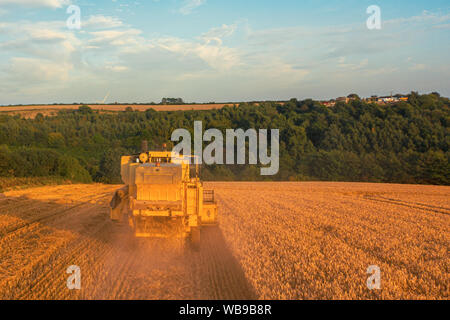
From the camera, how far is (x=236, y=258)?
8.95 m

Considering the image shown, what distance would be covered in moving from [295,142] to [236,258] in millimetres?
46587

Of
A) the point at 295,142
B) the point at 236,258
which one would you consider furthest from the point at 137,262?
the point at 295,142

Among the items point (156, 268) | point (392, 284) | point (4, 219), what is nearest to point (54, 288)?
point (156, 268)

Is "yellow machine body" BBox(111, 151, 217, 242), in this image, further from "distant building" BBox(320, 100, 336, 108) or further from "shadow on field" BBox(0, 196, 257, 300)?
"distant building" BBox(320, 100, 336, 108)

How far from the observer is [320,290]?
670 centimetres

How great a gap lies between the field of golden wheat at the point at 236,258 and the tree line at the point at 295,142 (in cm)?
2468

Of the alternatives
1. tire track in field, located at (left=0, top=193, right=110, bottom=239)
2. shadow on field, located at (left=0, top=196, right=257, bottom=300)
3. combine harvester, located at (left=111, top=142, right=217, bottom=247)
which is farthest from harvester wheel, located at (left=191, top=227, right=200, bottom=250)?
tire track in field, located at (left=0, top=193, right=110, bottom=239)

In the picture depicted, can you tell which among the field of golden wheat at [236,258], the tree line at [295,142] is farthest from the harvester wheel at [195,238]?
the tree line at [295,142]

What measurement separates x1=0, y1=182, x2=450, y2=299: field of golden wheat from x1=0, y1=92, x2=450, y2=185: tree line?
24.7 metres

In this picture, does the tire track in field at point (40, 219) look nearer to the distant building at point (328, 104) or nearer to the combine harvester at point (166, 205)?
the combine harvester at point (166, 205)

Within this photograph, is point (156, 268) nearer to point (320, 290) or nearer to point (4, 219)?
point (320, 290)

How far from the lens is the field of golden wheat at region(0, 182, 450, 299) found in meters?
6.73
